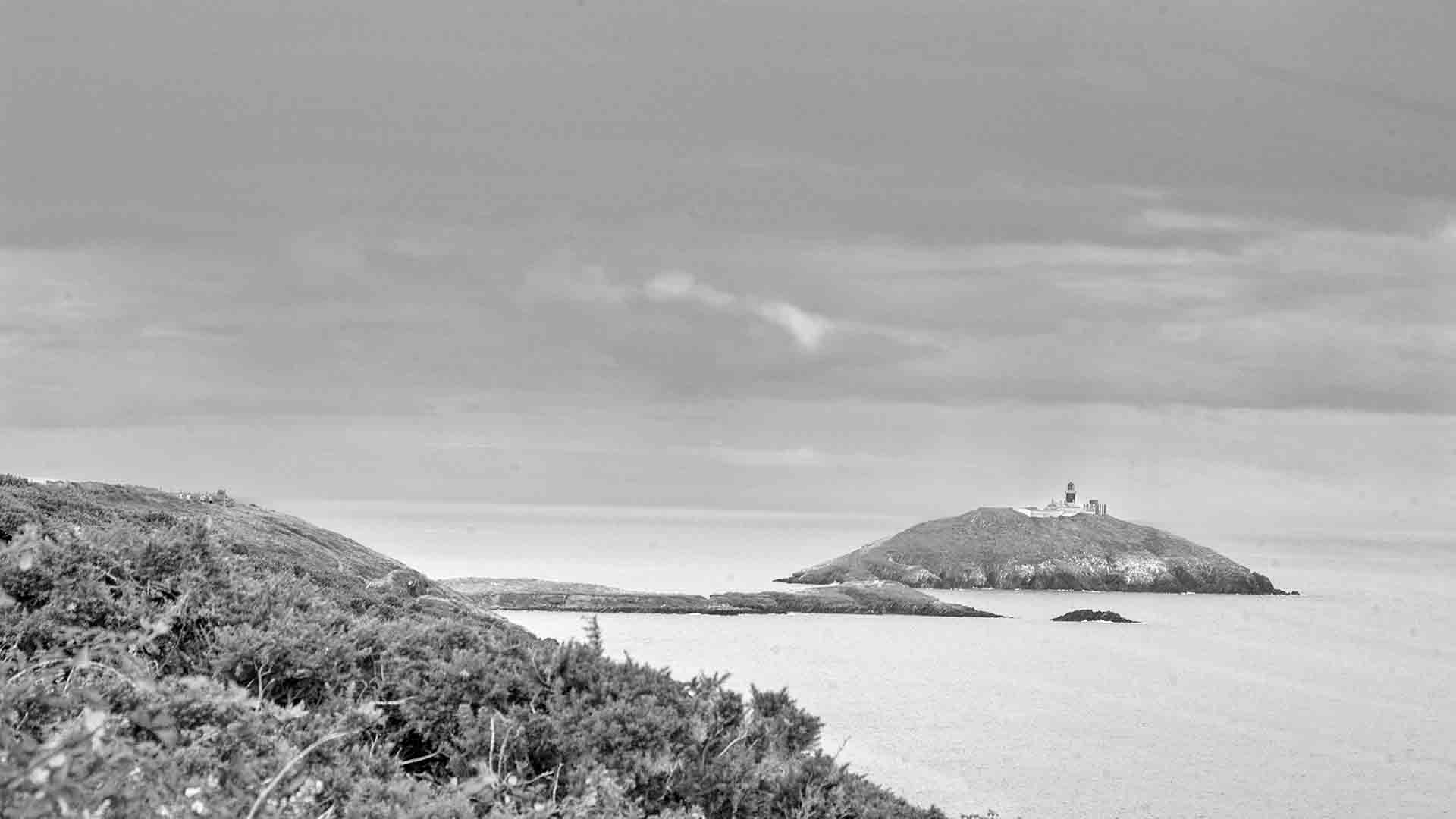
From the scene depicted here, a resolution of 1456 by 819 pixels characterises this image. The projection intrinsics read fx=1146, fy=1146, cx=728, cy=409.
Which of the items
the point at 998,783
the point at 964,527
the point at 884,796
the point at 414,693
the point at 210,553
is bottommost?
the point at 998,783

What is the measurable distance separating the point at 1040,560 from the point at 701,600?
50594 mm

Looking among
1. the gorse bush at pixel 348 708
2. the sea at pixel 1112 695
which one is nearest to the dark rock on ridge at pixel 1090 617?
the sea at pixel 1112 695

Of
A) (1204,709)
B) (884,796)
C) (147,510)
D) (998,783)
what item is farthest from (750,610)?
(884,796)

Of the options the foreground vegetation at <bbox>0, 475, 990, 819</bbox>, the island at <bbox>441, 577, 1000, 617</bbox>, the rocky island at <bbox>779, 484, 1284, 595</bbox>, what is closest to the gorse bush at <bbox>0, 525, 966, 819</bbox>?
the foreground vegetation at <bbox>0, 475, 990, 819</bbox>

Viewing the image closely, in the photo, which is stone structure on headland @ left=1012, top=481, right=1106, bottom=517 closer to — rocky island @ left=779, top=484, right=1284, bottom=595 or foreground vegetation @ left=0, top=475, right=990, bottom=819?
rocky island @ left=779, top=484, right=1284, bottom=595

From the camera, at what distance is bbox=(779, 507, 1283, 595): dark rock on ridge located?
126 meters

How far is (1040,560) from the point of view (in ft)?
422

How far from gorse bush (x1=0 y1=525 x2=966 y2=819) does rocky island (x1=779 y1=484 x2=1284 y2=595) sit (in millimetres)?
114876

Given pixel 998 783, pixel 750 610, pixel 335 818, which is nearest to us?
pixel 335 818

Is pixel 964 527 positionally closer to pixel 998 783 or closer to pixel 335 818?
pixel 998 783

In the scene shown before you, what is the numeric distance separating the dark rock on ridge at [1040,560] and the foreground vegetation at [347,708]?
115 metres

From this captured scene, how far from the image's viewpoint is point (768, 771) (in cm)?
854

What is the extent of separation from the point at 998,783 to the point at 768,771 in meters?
34.5

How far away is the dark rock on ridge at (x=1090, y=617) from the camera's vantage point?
10125cm
